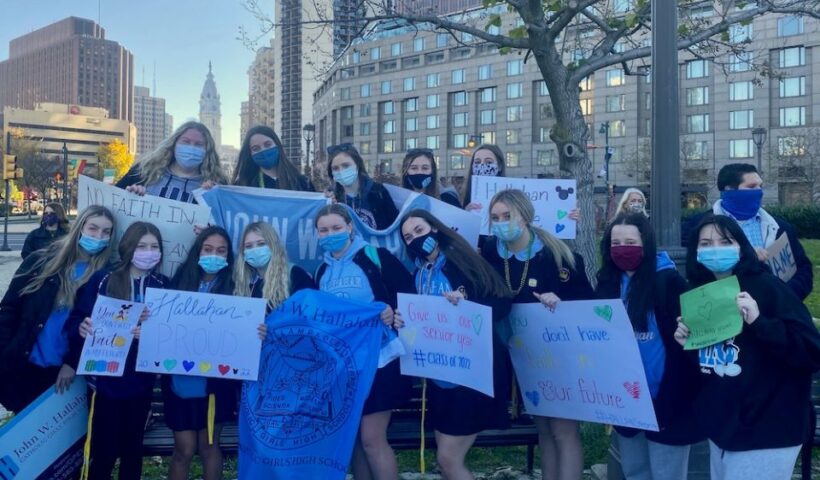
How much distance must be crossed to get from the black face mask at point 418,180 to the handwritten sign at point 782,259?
2.35 meters

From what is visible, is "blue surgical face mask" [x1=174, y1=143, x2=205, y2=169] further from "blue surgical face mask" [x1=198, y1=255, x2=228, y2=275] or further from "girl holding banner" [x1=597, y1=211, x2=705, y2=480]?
"girl holding banner" [x1=597, y1=211, x2=705, y2=480]

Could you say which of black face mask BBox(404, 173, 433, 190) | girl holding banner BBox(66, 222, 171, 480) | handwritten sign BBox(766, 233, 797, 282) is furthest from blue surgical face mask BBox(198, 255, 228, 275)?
handwritten sign BBox(766, 233, 797, 282)

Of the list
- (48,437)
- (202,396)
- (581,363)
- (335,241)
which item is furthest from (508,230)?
(48,437)

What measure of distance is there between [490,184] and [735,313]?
2.42 metres

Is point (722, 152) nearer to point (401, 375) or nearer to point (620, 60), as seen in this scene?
point (620, 60)

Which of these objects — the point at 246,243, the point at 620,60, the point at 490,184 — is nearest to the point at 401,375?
the point at 246,243

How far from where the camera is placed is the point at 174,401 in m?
4.18

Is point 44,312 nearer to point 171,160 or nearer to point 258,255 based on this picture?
point 258,255

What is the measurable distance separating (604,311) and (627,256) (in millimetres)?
328

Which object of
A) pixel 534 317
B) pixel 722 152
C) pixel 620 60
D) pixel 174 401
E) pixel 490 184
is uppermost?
pixel 722 152

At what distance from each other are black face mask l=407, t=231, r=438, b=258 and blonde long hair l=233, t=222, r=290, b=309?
31.2 inches

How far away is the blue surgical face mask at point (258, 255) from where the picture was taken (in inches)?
169

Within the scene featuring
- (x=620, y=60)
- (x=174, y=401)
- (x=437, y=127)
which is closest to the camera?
(x=174, y=401)

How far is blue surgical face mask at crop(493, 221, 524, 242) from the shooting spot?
4.20m
